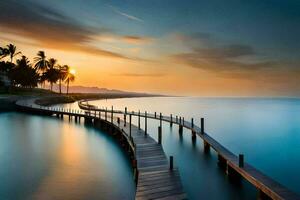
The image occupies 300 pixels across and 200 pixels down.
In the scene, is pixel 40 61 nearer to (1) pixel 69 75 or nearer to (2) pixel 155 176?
(1) pixel 69 75

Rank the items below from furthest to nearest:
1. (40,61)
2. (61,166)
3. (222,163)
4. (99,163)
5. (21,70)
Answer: (40,61)
(21,70)
(99,163)
(61,166)
(222,163)

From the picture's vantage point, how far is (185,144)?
3033 centimetres

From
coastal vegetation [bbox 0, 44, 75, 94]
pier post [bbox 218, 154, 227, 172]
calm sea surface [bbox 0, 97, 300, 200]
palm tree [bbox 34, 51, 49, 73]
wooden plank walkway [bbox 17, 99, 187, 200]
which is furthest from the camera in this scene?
palm tree [bbox 34, 51, 49, 73]

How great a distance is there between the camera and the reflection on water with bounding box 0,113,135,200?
14.9m

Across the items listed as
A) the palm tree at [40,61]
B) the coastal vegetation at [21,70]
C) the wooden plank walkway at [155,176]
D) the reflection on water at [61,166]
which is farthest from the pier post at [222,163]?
the palm tree at [40,61]

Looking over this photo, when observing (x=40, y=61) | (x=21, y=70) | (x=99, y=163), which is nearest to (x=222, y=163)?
(x=99, y=163)

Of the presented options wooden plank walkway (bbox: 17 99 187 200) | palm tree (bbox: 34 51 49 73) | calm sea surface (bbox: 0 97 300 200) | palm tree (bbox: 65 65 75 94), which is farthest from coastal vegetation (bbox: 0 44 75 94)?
wooden plank walkway (bbox: 17 99 187 200)

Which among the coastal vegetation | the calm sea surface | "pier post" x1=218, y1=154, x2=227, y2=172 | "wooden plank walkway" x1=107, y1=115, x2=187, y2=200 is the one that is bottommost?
the calm sea surface

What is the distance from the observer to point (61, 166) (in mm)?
20422

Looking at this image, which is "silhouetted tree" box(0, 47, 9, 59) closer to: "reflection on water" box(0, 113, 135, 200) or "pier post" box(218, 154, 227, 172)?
"reflection on water" box(0, 113, 135, 200)

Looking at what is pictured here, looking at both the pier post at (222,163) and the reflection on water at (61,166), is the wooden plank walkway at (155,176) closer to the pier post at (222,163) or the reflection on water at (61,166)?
the reflection on water at (61,166)

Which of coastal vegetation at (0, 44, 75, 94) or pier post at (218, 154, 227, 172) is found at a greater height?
coastal vegetation at (0, 44, 75, 94)

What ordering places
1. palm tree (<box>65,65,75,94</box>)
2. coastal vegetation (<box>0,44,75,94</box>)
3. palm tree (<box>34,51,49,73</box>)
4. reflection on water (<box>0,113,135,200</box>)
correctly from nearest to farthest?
1. reflection on water (<box>0,113,135,200</box>)
2. coastal vegetation (<box>0,44,75,94</box>)
3. palm tree (<box>34,51,49,73</box>)
4. palm tree (<box>65,65,75,94</box>)

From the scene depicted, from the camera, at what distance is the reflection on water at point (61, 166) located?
14.9 meters
